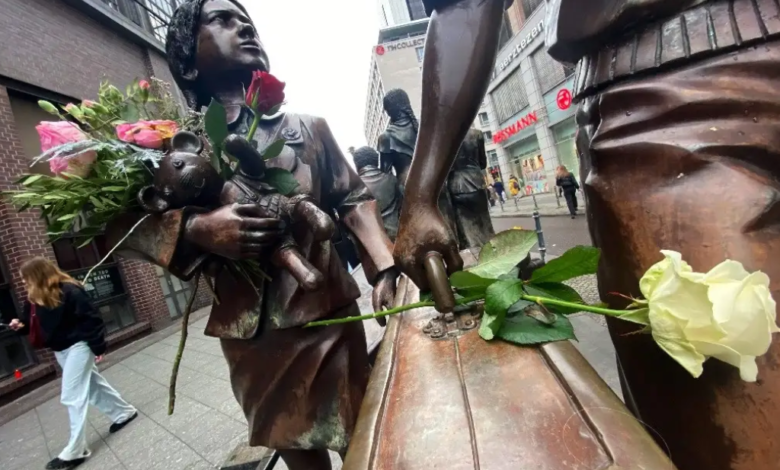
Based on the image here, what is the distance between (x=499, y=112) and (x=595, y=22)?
24.8 metres

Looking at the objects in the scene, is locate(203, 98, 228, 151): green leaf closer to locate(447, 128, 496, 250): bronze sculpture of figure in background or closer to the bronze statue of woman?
the bronze statue of woman

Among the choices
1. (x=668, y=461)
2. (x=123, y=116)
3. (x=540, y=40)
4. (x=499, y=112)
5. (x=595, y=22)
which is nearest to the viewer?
(x=668, y=461)

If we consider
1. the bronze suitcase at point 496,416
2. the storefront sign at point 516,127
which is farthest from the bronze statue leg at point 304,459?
the storefront sign at point 516,127

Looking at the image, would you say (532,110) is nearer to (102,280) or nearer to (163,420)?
(102,280)

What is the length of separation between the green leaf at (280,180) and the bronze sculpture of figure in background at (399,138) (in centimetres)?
298

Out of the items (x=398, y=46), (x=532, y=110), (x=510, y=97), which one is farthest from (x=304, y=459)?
(x=398, y=46)

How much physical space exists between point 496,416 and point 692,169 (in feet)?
1.69

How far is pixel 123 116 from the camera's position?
4.46 ft

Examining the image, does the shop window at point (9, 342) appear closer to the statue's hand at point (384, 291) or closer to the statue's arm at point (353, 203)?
the statue's arm at point (353, 203)

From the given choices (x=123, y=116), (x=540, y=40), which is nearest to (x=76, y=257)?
(x=123, y=116)

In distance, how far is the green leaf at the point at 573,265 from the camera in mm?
789

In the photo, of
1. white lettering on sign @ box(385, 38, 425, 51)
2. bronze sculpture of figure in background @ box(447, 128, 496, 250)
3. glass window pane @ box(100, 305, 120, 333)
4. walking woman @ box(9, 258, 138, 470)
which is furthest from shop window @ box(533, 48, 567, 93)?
white lettering on sign @ box(385, 38, 425, 51)

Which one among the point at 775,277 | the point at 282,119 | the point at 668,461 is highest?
the point at 282,119

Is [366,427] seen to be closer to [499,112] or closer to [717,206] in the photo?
[717,206]
